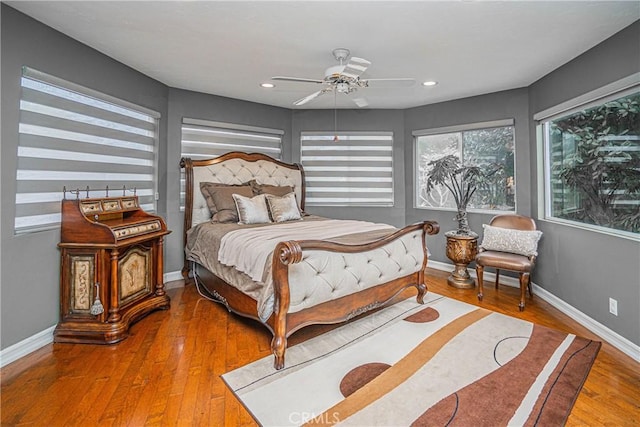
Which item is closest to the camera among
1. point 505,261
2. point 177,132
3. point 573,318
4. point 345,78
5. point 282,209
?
point 345,78

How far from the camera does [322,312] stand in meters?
2.44

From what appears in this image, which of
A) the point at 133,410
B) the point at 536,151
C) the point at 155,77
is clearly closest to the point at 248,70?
the point at 155,77

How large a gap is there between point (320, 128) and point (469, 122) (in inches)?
88.6

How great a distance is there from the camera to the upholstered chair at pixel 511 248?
128 inches

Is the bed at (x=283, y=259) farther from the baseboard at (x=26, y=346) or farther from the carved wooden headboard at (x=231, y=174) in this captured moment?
the baseboard at (x=26, y=346)

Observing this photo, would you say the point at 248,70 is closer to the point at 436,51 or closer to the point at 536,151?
the point at 436,51

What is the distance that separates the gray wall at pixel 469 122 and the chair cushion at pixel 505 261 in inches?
36.0

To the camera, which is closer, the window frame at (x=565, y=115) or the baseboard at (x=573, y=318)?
the baseboard at (x=573, y=318)

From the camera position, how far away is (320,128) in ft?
16.8

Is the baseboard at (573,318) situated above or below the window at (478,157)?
below

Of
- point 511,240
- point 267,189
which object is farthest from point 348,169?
point 511,240

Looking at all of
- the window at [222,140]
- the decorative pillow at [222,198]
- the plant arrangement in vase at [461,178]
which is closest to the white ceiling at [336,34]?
the window at [222,140]

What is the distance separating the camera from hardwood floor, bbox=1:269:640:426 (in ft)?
5.66

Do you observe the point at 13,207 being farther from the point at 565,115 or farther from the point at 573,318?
the point at 565,115
